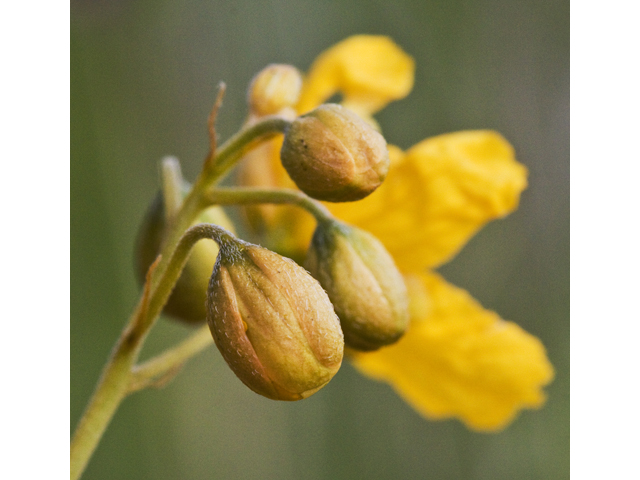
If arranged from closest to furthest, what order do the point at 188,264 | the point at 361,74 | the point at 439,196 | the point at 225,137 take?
1. the point at 188,264
2. the point at 439,196
3. the point at 361,74
4. the point at 225,137

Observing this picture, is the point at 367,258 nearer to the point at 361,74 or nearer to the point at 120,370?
the point at 120,370

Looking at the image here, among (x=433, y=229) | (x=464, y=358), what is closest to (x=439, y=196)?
(x=433, y=229)

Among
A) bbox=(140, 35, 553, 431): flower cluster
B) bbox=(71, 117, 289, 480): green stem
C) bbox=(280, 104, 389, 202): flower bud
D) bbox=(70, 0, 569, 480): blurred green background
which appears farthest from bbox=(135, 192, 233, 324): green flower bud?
bbox=(70, 0, 569, 480): blurred green background

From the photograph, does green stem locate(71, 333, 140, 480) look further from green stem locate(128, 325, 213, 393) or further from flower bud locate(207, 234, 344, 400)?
flower bud locate(207, 234, 344, 400)

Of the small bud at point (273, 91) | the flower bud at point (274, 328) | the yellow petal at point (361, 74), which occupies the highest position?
the small bud at point (273, 91)

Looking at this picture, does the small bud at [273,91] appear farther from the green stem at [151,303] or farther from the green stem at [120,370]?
the green stem at [120,370]

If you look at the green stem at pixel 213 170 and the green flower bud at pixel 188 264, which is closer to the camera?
the green stem at pixel 213 170

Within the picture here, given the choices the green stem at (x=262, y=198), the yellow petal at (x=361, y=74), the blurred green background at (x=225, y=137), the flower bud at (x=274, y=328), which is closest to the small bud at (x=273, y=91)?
the green stem at (x=262, y=198)
